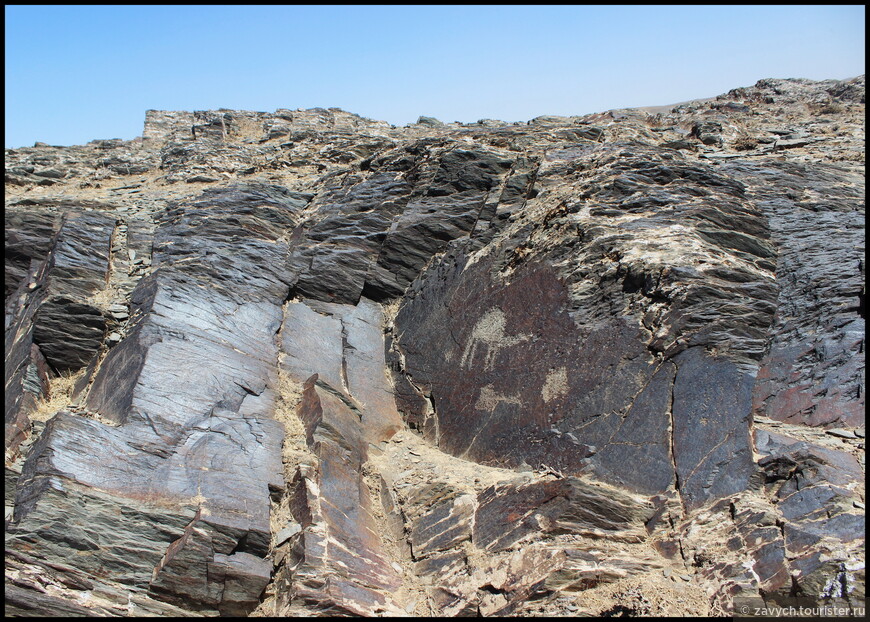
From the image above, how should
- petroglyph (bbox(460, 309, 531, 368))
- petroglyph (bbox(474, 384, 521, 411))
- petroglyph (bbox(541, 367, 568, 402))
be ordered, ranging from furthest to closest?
1. petroglyph (bbox(460, 309, 531, 368))
2. petroglyph (bbox(474, 384, 521, 411))
3. petroglyph (bbox(541, 367, 568, 402))

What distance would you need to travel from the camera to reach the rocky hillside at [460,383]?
5.29m

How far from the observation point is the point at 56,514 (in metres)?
5.41

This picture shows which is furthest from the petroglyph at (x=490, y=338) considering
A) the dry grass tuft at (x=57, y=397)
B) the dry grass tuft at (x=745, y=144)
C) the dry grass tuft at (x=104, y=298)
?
the dry grass tuft at (x=745, y=144)

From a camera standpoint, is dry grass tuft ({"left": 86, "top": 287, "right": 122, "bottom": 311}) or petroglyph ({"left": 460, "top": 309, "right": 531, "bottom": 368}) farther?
dry grass tuft ({"left": 86, "top": 287, "right": 122, "bottom": 311})

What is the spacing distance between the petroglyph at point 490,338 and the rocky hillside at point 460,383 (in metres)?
0.03

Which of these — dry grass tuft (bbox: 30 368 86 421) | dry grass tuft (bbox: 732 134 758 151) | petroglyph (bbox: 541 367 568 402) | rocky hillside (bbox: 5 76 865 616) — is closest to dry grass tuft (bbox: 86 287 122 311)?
rocky hillside (bbox: 5 76 865 616)

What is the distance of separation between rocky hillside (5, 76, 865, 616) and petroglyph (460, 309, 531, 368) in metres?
0.03

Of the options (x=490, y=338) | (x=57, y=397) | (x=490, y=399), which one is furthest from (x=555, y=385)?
(x=57, y=397)

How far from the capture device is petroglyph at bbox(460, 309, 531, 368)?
7.96 metres

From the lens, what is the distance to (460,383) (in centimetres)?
814

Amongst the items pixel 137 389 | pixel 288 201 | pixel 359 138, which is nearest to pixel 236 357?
pixel 137 389

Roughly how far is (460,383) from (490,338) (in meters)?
0.68

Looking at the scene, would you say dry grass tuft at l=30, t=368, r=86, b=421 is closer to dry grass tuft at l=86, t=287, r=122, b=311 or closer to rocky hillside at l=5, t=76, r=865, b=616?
rocky hillside at l=5, t=76, r=865, b=616

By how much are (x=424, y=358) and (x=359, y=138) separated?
23.7 ft
